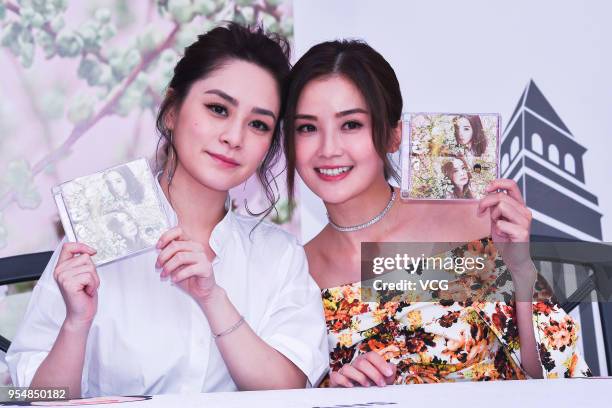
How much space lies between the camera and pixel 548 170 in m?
2.88

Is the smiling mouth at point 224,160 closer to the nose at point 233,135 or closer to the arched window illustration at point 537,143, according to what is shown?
the nose at point 233,135

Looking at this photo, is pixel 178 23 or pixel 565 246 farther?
pixel 178 23

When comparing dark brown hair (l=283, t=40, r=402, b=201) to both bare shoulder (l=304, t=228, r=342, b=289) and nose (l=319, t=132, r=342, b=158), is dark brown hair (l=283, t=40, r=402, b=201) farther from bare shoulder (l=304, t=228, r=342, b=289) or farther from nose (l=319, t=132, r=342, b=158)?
bare shoulder (l=304, t=228, r=342, b=289)

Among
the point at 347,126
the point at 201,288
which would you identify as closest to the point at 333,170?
the point at 347,126

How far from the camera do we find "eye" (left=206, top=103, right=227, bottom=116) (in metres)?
2.05

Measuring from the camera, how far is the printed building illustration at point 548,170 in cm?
284

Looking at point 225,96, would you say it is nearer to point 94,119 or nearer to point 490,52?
point 94,119

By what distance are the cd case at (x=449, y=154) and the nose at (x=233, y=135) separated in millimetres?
430

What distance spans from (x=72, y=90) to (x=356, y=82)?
1.13 meters

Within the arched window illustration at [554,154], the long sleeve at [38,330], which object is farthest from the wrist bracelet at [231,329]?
the arched window illustration at [554,154]

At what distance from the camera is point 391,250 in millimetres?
2324

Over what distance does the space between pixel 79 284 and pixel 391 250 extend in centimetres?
100

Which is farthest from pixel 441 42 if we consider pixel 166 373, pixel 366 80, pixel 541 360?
pixel 166 373

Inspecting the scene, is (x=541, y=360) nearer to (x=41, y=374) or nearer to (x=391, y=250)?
(x=391, y=250)
